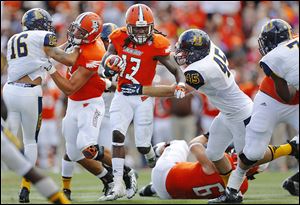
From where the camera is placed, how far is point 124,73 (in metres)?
8.77

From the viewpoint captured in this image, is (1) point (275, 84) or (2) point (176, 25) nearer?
(1) point (275, 84)

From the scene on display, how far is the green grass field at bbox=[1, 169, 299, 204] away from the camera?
802 cm

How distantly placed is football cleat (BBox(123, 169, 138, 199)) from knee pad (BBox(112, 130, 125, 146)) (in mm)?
523

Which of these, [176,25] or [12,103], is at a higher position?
[12,103]

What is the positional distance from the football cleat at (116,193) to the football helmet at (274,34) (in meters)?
2.05

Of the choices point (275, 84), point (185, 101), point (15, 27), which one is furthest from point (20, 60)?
point (15, 27)

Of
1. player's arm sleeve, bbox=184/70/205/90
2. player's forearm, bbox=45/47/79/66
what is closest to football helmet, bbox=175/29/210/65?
player's arm sleeve, bbox=184/70/205/90

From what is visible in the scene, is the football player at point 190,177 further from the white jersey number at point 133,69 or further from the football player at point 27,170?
the football player at point 27,170

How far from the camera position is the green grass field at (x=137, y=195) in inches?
316

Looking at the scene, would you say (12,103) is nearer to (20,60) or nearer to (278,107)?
(20,60)

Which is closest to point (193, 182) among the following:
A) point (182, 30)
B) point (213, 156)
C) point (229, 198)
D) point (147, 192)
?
point (213, 156)

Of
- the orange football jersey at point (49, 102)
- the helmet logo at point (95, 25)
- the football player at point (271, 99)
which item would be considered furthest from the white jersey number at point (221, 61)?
the orange football jersey at point (49, 102)

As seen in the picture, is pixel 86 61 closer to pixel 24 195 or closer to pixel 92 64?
pixel 92 64

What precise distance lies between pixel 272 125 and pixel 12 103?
8.90 ft
